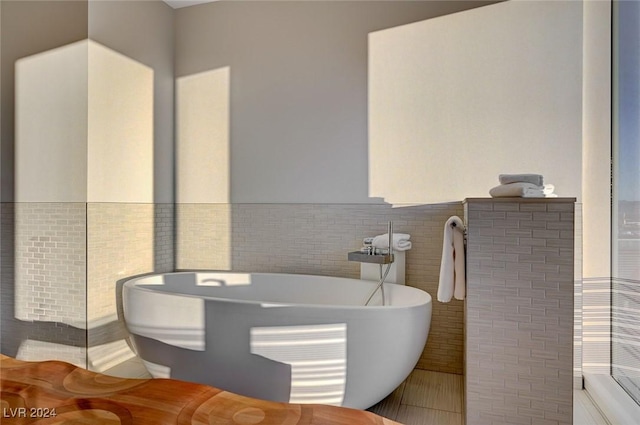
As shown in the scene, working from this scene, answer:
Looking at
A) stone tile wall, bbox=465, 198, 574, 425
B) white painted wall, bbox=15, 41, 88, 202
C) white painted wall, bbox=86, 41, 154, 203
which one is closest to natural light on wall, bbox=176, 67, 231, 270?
white painted wall, bbox=86, 41, 154, 203

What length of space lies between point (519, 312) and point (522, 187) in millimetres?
605

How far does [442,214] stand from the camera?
2.92m

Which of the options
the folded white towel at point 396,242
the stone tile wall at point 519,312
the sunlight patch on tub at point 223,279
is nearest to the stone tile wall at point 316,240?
the folded white towel at point 396,242

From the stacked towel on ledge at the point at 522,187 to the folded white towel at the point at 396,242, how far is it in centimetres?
83

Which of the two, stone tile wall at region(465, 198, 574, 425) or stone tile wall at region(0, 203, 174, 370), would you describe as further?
Answer: stone tile wall at region(0, 203, 174, 370)

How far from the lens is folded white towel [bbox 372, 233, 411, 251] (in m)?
2.87

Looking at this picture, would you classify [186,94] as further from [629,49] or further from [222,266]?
[629,49]

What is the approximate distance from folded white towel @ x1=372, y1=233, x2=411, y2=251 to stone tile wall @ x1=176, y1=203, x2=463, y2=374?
115 mm

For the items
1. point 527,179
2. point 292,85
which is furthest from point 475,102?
point 292,85

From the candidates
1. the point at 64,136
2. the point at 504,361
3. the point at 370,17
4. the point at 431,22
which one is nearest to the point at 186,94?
the point at 64,136

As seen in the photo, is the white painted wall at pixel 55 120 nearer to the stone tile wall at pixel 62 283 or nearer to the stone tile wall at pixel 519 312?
the stone tile wall at pixel 62 283

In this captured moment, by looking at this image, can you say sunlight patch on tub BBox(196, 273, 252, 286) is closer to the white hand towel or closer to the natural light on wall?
the natural light on wall

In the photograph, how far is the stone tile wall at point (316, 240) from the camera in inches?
115

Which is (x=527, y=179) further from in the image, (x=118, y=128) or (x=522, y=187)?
(x=118, y=128)
